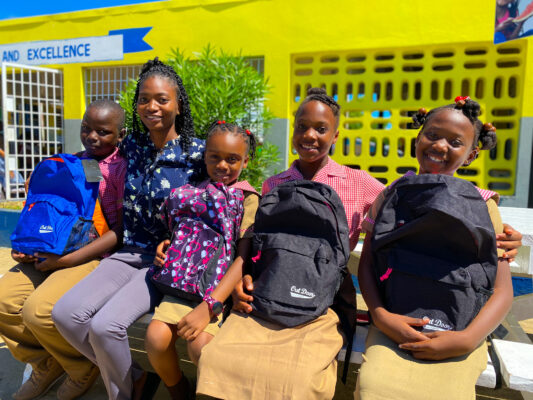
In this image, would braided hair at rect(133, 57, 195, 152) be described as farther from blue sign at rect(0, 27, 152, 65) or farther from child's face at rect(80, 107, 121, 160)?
blue sign at rect(0, 27, 152, 65)

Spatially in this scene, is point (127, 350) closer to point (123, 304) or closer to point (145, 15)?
point (123, 304)

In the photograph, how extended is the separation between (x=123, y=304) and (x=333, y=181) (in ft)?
4.09

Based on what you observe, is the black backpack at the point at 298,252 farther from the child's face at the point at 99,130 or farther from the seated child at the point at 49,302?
the child's face at the point at 99,130

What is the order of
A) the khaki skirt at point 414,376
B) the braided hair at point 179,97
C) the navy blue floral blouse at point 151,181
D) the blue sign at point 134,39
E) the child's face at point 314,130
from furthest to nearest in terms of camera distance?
the blue sign at point 134,39 → the braided hair at point 179,97 → the navy blue floral blouse at point 151,181 → the child's face at point 314,130 → the khaki skirt at point 414,376

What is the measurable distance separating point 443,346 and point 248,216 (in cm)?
105

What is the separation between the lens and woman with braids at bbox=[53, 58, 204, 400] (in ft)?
6.49

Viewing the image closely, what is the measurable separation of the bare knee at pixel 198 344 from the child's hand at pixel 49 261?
1014 mm

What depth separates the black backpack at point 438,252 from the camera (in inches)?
62.4

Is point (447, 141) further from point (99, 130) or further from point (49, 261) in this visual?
point (49, 261)

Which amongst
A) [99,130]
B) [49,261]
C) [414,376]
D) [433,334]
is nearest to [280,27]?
[99,130]

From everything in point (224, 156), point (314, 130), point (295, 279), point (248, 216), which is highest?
point (314, 130)

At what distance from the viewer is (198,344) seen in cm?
177

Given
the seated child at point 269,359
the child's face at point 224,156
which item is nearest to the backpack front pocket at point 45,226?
the child's face at point 224,156

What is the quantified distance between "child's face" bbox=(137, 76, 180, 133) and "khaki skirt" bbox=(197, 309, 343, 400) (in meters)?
1.31
